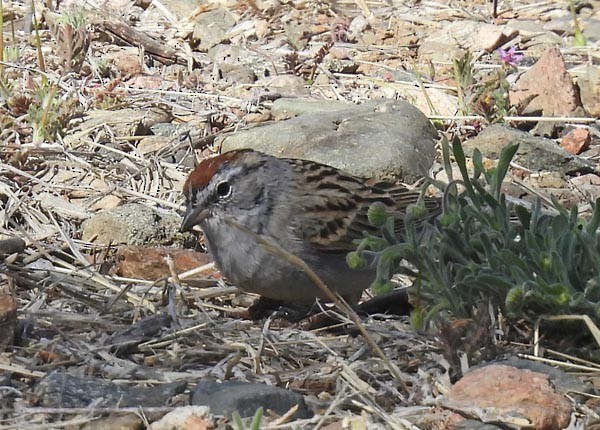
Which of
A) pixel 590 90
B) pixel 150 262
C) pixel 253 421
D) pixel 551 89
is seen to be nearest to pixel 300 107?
pixel 551 89

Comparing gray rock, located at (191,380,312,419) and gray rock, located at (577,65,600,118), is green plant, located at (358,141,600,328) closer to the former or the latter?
gray rock, located at (191,380,312,419)

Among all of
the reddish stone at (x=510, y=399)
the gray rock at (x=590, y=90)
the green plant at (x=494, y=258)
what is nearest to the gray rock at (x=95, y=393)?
the green plant at (x=494, y=258)

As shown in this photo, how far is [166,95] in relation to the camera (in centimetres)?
743

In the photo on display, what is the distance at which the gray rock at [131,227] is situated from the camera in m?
5.60

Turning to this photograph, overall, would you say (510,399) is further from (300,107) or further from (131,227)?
(300,107)

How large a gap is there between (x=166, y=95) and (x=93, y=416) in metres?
4.38

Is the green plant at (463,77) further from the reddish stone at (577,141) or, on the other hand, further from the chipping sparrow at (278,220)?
the chipping sparrow at (278,220)

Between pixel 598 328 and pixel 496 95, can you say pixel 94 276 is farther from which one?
pixel 496 95

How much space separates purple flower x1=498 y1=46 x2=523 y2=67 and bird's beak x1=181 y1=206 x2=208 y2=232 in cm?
354

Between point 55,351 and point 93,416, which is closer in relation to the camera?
point 93,416

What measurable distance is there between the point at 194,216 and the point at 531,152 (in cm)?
265

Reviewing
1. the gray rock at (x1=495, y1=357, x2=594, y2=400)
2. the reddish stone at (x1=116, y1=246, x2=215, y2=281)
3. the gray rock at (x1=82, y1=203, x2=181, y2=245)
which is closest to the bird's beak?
the reddish stone at (x1=116, y1=246, x2=215, y2=281)

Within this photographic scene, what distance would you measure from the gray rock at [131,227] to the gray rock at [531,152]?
1.96m

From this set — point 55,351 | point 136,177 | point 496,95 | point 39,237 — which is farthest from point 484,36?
point 55,351
